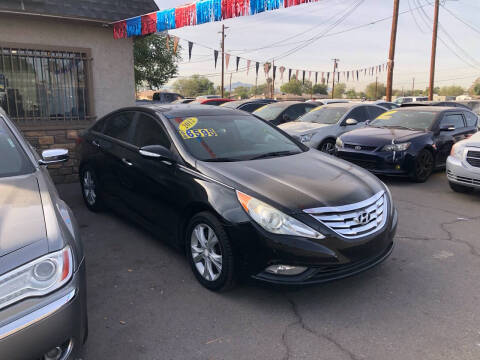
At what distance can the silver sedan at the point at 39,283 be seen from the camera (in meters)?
1.88

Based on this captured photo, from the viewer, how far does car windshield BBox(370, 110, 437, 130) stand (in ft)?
27.2

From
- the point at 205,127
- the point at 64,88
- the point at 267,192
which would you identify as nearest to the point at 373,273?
the point at 267,192

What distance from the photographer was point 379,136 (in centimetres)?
780

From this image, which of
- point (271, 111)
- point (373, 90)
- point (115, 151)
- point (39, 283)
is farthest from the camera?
point (373, 90)

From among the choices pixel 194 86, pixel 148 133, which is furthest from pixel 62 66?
pixel 194 86

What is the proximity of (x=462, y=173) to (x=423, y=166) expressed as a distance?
1.47m

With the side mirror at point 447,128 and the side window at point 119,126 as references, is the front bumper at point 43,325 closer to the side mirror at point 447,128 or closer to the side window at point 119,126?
the side window at point 119,126

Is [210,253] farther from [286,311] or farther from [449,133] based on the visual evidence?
[449,133]

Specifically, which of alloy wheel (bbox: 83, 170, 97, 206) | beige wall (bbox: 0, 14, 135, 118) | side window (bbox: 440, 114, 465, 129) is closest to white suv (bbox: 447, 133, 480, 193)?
side window (bbox: 440, 114, 465, 129)

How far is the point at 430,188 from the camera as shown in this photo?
24.2 ft

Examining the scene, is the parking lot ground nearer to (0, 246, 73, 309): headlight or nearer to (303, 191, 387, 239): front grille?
(303, 191, 387, 239): front grille

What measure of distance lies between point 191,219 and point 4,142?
1.67 metres

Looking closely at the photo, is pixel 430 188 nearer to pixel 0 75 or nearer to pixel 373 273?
pixel 373 273

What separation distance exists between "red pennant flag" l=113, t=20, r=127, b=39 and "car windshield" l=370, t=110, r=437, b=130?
5526 mm
